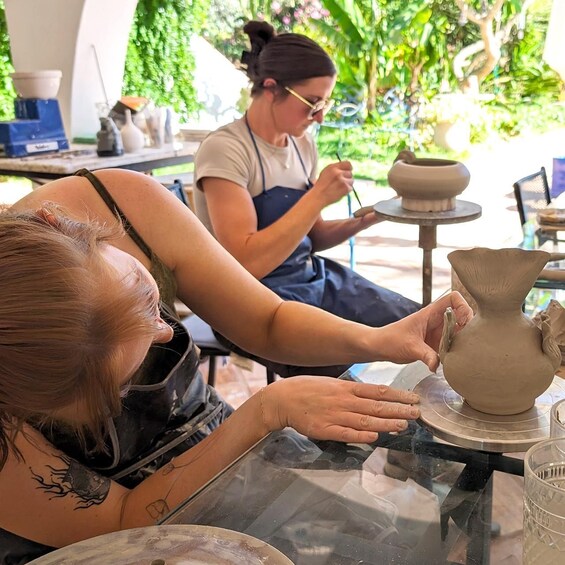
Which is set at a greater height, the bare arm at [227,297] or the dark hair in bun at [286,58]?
the dark hair in bun at [286,58]

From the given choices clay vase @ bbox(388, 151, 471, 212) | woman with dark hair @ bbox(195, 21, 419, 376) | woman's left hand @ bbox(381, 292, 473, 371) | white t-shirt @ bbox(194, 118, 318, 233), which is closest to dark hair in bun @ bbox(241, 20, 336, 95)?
woman with dark hair @ bbox(195, 21, 419, 376)

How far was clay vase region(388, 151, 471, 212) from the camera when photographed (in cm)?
204

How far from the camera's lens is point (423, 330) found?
123 cm

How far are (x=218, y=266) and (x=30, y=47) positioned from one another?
4576 millimetres

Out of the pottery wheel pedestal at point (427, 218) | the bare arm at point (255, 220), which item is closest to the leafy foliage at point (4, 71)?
the bare arm at point (255, 220)

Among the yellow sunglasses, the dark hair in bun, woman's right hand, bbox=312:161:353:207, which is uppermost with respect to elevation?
the dark hair in bun

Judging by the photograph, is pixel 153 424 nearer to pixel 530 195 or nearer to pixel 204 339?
pixel 204 339

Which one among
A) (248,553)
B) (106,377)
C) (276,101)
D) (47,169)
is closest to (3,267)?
(106,377)

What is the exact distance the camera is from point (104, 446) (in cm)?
113

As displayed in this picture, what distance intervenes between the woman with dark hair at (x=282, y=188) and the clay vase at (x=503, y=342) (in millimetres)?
1109

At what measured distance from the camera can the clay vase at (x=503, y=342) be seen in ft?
3.25

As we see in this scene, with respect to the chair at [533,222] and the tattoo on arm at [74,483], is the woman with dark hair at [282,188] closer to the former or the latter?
the chair at [533,222]

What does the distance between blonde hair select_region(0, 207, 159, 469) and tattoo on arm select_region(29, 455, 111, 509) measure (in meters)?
0.09

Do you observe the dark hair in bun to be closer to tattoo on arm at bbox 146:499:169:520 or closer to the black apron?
the black apron
